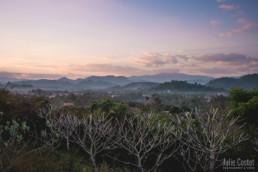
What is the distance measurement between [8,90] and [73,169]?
6.37m

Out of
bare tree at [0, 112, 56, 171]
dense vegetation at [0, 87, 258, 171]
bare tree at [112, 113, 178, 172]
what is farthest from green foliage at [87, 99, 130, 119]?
bare tree at [0, 112, 56, 171]

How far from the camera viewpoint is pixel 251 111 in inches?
377

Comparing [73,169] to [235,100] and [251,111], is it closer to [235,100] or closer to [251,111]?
[251,111]

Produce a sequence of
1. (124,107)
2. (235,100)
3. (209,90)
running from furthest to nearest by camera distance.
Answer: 1. (209,90)
2. (235,100)
3. (124,107)

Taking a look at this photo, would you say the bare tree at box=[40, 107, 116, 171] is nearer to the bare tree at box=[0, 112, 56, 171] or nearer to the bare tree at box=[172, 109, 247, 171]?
the bare tree at box=[0, 112, 56, 171]

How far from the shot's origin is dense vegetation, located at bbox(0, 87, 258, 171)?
3756 mm

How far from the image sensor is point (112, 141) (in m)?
5.60

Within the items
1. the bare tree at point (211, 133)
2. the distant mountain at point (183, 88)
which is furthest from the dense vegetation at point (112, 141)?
the distant mountain at point (183, 88)

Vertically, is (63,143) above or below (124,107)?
below

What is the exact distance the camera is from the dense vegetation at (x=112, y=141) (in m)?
3.76

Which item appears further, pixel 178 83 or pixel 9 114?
pixel 178 83

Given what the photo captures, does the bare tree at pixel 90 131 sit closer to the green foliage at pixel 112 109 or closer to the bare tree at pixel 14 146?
the bare tree at pixel 14 146

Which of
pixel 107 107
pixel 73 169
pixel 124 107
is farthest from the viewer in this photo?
pixel 107 107

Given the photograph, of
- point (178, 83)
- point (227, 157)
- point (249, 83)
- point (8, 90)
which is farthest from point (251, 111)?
point (249, 83)
